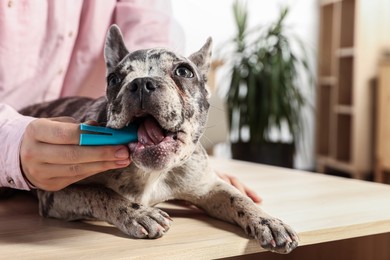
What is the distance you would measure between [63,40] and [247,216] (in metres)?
0.86

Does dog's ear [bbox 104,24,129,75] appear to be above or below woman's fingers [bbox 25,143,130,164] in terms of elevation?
above

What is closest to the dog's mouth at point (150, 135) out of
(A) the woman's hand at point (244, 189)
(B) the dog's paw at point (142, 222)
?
(B) the dog's paw at point (142, 222)

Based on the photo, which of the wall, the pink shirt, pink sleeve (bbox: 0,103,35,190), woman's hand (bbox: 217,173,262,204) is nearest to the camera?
pink sleeve (bbox: 0,103,35,190)

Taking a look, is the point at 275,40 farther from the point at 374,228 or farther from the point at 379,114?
the point at 374,228

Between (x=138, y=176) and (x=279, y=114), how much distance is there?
3486 millimetres

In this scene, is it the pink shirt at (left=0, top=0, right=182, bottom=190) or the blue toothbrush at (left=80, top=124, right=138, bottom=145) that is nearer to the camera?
the blue toothbrush at (left=80, top=124, right=138, bottom=145)

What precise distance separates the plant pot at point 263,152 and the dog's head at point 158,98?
3399 mm

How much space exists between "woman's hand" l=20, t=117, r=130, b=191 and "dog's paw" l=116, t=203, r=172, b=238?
0.34 feet

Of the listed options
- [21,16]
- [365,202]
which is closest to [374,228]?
[365,202]

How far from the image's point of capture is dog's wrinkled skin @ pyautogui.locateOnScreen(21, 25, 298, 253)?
0.87 meters

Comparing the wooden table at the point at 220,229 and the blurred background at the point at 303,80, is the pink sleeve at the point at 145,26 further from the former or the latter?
the blurred background at the point at 303,80

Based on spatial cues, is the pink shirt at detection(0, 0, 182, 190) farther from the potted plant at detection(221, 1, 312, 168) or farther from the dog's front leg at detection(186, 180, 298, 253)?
the potted plant at detection(221, 1, 312, 168)

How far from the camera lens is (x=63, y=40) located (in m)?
1.61

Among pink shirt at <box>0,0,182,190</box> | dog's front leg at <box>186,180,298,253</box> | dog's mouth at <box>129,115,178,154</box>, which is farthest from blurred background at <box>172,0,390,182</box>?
dog's mouth at <box>129,115,178,154</box>
